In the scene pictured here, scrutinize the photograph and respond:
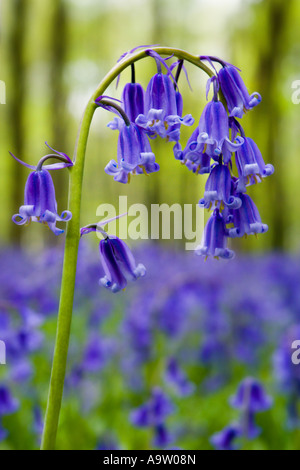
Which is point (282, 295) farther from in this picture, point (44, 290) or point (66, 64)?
point (66, 64)

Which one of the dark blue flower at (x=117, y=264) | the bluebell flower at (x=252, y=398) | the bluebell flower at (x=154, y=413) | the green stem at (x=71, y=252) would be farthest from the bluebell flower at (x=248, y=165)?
the bluebell flower at (x=154, y=413)

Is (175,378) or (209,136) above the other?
(209,136)

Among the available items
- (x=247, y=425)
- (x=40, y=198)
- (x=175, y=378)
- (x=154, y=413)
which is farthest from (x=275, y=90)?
(x=40, y=198)

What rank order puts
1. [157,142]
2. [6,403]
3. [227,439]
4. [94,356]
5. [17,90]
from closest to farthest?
[227,439]
[6,403]
[94,356]
[17,90]
[157,142]

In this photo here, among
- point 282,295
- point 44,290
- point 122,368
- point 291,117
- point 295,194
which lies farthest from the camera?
point 295,194

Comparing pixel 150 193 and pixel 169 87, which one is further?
pixel 150 193

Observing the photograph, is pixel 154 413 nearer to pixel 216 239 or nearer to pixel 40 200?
pixel 216 239

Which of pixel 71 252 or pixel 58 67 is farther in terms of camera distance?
pixel 58 67

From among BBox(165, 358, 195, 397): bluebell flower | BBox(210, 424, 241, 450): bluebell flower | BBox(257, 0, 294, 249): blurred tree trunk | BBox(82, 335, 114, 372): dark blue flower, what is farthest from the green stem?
BBox(257, 0, 294, 249): blurred tree trunk

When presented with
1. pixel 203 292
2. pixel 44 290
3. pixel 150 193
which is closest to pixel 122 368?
pixel 44 290
